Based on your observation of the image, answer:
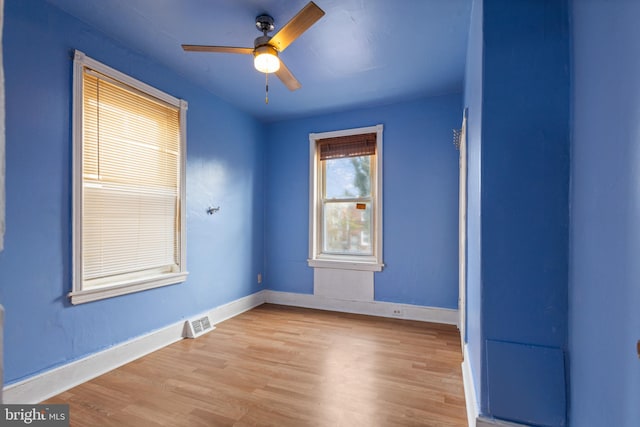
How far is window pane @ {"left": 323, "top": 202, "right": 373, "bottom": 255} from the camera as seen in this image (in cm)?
412

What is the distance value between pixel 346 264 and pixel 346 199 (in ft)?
2.79

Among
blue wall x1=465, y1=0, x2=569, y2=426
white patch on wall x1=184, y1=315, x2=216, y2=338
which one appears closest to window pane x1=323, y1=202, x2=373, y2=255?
white patch on wall x1=184, y1=315, x2=216, y2=338

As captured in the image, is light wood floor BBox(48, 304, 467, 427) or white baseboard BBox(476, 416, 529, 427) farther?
light wood floor BBox(48, 304, 467, 427)

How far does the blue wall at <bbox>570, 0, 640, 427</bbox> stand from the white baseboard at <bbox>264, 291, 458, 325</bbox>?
232cm

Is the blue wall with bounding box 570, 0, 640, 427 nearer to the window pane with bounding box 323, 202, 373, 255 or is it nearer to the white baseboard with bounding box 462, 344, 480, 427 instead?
the white baseboard with bounding box 462, 344, 480, 427

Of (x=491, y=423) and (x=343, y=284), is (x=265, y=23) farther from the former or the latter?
(x=343, y=284)

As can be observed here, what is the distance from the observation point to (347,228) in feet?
13.9

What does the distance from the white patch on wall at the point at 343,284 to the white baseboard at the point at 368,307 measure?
0.06m

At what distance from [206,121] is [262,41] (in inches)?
62.2

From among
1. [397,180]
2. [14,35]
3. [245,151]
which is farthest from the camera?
[245,151]

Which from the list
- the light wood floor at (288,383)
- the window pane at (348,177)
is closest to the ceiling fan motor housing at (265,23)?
the window pane at (348,177)

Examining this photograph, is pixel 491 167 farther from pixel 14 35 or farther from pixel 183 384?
pixel 14 35

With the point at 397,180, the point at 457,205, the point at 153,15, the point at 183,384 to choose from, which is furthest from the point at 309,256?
the point at 153,15

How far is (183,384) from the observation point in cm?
232
